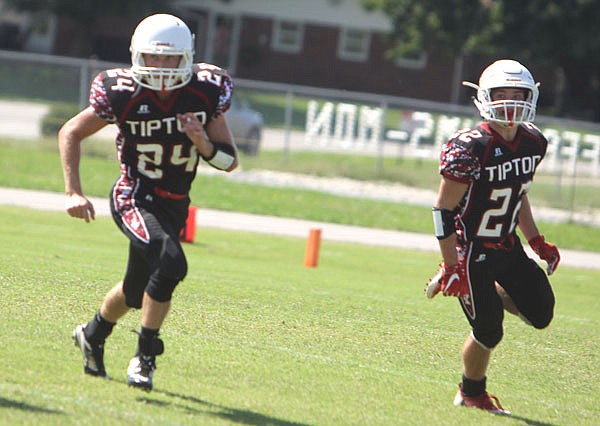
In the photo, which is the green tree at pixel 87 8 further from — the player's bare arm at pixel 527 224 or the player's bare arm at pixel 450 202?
the player's bare arm at pixel 450 202

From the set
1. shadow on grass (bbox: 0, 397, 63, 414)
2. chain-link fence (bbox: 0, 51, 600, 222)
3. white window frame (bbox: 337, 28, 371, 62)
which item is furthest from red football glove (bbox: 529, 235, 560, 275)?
white window frame (bbox: 337, 28, 371, 62)

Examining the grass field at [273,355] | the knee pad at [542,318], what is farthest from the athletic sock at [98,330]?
the knee pad at [542,318]

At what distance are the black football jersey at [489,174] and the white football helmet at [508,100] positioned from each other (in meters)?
0.12

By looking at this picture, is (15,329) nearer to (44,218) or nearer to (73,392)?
(73,392)

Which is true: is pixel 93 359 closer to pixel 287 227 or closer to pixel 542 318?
pixel 542 318

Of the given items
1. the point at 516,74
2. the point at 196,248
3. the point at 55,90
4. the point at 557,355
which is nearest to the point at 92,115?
the point at 516,74

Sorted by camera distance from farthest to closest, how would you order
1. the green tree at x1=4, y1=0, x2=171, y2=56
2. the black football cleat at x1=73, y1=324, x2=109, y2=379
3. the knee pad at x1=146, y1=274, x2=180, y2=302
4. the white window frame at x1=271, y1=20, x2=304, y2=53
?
1. the white window frame at x1=271, y1=20, x2=304, y2=53
2. the green tree at x1=4, y1=0, x2=171, y2=56
3. the black football cleat at x1=73, y1=324, x2=109, y2=379
4. the knee pad at x1=146, y1=274, x2=180, y2=302

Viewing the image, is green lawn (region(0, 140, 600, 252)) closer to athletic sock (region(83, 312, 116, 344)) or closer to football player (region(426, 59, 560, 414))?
football player (region(426, 59, 560, 414))

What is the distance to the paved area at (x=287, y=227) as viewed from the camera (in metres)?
15.0

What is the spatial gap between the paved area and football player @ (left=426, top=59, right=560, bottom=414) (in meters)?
9.03

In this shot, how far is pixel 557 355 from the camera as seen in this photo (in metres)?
7.48

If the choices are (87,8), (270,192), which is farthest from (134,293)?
(87,8)

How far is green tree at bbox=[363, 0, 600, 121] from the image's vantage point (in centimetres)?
3534

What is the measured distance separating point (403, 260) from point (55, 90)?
10.5 m
